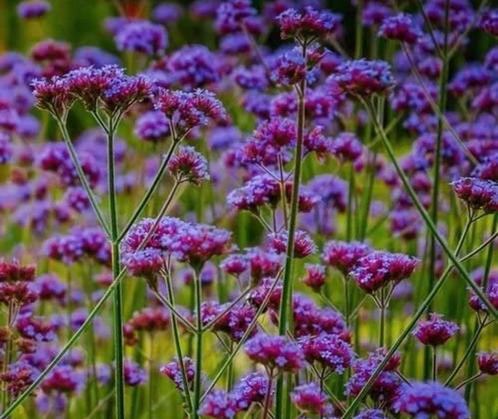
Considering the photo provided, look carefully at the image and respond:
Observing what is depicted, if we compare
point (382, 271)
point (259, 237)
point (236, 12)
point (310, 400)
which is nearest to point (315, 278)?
point (382, 271)

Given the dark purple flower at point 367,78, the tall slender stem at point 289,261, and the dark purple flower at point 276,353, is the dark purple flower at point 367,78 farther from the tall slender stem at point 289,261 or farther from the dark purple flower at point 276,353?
the dark purple flower at point 276,353

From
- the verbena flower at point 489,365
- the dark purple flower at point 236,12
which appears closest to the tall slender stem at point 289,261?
the verbena flower at point 489,365

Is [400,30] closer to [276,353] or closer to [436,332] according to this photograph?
[436,332]

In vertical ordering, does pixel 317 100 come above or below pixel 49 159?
above

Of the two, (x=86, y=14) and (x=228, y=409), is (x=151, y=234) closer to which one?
(x=228, y=409)

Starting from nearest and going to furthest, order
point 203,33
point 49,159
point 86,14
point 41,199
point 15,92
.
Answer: point 49,159, point 41,199, point 15,92, point 203,33, point 86,14

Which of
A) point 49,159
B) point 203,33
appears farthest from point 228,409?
point 203,33

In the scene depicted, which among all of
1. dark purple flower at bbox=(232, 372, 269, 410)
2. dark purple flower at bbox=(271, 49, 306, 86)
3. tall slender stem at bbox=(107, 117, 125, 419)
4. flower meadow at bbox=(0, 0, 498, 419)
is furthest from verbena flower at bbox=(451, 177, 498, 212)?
tall slender stem at bbox=(107, 117, 125, 419)
